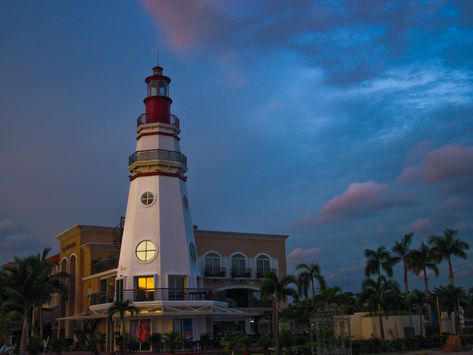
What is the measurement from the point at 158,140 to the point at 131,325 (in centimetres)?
1423

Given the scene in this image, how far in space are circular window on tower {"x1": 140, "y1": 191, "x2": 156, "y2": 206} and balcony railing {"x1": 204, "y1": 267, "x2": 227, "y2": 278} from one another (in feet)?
38.2

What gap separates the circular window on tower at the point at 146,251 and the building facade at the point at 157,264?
7 cm

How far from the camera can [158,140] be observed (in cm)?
4603

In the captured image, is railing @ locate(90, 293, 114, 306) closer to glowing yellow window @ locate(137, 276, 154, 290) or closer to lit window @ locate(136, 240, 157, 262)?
glowing yellow window @ locate(137, 276, 154, 290)

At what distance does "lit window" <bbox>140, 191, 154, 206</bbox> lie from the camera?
44625 mm

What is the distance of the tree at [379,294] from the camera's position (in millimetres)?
43969

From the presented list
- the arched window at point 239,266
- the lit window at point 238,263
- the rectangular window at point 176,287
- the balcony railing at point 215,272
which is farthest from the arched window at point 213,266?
the rectangular window at point 176,287

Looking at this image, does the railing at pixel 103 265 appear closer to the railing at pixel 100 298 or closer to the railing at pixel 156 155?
the railing at pixel 100 298

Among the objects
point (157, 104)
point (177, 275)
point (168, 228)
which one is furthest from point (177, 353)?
point (157, 104)

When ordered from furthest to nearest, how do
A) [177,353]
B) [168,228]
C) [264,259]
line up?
[264,259] → [168,228] → [177,353]

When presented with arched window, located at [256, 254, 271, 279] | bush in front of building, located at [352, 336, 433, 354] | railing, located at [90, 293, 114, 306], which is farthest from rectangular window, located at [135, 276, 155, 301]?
arched window, located at [256, 254, 271, 279]

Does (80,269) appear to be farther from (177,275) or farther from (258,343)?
(258,343)

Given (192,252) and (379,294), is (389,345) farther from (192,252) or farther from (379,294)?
(192,252)

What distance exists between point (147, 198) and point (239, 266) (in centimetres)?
1465
